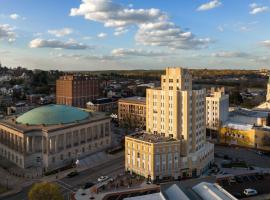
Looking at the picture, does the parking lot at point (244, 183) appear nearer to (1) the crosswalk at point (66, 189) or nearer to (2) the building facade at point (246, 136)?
(2) the building facade at point (246, 136)

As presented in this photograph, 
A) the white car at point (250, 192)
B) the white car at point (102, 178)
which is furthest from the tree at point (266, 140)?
the white car at point (102, 178)

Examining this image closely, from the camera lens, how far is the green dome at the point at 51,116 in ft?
287

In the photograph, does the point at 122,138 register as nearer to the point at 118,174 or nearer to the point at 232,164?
the point at 118,174

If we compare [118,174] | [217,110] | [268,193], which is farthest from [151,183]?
[217,110]

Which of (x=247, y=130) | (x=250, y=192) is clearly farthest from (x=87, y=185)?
(x=247, y=130)

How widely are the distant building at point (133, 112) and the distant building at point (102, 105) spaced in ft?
53.0

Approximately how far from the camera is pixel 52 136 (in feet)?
265

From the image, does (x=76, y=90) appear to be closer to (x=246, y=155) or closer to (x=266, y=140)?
(x=246, y=155)

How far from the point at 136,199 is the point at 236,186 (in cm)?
2444

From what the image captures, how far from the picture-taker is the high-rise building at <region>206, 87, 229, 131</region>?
352 feet

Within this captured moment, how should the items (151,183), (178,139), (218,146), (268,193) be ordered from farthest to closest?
(218,146) < (178,139) < (151,183) < (268,193)

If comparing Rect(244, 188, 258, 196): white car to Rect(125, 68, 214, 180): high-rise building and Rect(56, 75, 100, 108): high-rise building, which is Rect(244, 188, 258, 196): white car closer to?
Rect(125, 68, 214, 180): high-rise building

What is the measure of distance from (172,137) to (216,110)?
39.0m

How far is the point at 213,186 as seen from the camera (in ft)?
187
